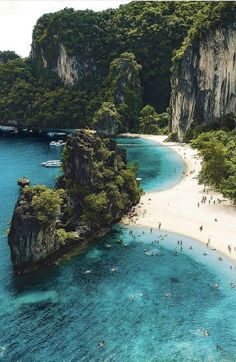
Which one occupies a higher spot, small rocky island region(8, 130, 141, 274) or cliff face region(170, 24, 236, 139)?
cliff face region(170, 24, 236, 139)

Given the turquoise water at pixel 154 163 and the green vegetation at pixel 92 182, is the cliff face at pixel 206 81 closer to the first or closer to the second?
the turquoise water at pixel 154 163

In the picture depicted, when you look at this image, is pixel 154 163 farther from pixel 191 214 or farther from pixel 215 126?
pixel 191 214

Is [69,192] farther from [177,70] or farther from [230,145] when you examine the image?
[177,70]

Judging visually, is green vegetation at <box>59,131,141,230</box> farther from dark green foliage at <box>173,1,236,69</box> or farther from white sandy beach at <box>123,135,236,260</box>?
dark green foliage at <box>173,1,236,69</box>

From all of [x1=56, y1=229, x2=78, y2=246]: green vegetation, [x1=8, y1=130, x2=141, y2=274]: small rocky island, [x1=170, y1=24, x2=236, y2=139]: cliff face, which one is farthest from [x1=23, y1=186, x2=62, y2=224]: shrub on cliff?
[x1=170, y1=24, x2=236, y2=139]: cliff face

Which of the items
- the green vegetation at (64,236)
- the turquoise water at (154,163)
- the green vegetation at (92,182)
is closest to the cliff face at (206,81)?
the turquoise water at (154,163)

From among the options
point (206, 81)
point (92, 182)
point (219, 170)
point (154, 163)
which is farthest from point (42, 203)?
point (206, 81)

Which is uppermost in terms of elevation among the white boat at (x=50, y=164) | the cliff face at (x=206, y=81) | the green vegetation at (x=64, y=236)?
the cliff face at (x=206, y=81)
